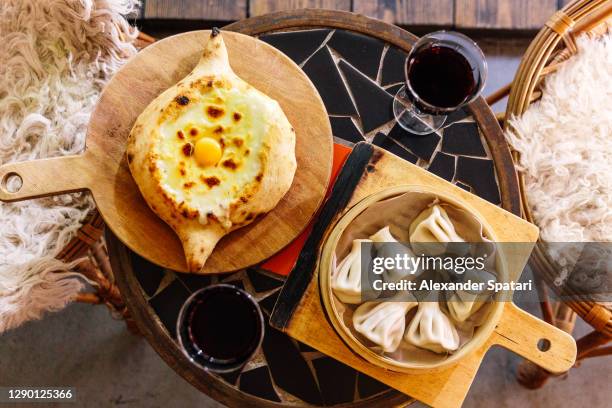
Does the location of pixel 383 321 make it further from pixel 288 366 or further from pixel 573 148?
pixel 573 148

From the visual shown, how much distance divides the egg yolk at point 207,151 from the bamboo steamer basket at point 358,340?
0.89ft

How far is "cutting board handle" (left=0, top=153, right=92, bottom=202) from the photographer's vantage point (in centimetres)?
105

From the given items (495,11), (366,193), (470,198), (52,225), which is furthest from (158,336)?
(495,11)

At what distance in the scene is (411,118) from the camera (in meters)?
1.17

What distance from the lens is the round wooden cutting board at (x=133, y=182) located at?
1064mm

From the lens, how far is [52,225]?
1.18 m

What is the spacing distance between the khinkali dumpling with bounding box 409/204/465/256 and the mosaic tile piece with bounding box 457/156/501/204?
29cm

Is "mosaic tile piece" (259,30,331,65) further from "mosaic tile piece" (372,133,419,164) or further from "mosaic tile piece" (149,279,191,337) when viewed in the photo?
"mosaic tile piece" (149,279,191,337)

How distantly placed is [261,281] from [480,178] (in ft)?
1.62

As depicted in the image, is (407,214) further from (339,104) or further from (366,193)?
(339,104)

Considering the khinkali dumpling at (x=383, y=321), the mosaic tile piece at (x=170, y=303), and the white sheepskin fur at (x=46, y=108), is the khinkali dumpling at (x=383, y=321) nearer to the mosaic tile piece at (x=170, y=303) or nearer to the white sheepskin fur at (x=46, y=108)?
the mosaic tile piece at (x=170, y=303)

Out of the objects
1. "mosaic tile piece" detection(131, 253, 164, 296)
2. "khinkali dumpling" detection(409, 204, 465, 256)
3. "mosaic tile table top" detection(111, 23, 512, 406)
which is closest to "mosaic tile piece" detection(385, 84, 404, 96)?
"mosaic tile table top" detection(111, 23, 512, 406)

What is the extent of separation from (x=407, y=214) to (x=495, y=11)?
1.13 metres

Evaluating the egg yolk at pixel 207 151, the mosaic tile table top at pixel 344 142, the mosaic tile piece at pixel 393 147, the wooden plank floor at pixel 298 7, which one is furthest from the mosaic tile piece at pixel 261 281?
the wooden plank floor at pixel 298 7
